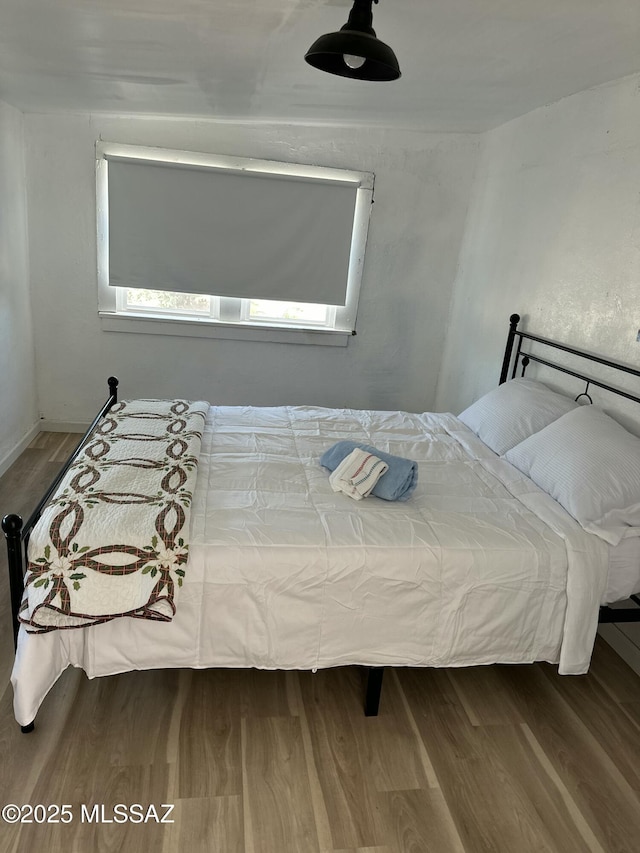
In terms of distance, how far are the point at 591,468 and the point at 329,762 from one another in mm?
1342

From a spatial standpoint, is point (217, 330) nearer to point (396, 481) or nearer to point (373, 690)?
point (396, 481)

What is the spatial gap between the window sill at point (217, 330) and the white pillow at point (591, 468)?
2.01 metres

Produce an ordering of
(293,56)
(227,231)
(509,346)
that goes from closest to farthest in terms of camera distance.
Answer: (293,56) < (509,346) < (227,231)

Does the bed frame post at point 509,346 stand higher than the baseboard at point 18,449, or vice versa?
the bed frame post at point 509,346

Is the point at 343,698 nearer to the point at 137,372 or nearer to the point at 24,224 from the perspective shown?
the point at 137,372

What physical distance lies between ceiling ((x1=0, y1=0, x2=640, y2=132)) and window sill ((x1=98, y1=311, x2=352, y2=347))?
125 centimetres

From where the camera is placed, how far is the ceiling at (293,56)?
194 centimetres

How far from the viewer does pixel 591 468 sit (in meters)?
2.18

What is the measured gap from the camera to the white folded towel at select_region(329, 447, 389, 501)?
2184 millimetres

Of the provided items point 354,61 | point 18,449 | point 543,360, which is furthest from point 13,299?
point 543,360

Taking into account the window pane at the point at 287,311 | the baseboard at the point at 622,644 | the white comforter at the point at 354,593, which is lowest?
the baseboard at the point at 622,644

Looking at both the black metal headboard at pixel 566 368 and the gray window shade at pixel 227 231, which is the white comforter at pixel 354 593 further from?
the gray window shade at pixel 227 231

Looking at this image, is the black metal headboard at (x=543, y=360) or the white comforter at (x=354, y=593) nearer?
the white comforter at (x=354, y=593)

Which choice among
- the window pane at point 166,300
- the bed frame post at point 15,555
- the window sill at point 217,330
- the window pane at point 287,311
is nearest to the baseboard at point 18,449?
the window sill at point 217,330
